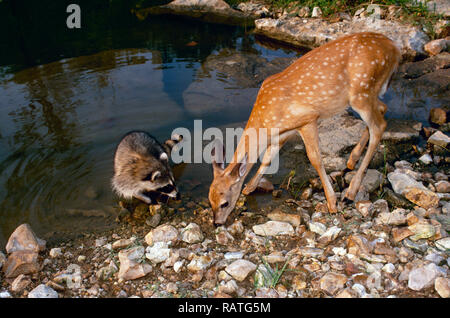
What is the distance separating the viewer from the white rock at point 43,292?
11.5 feet

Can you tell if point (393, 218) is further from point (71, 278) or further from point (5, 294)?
point (5, 294)

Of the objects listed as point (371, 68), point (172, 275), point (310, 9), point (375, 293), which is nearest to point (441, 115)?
point (371, 68)

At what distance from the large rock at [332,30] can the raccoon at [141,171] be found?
5.91 metres

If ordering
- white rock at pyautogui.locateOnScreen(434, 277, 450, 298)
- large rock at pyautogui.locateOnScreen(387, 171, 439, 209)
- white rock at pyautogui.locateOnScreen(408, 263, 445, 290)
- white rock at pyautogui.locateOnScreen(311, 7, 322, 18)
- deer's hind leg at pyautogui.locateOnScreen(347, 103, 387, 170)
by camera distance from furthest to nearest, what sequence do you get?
white rock at pyautogui.locateOnScreen(311, 7, 322, 18) → deer's hind leg at pyautogui.locateOnScreen(347, 103, 387, 170) → large rock at pyautogui.locateOnScreen(387, 171, 439, 209) → white rock at pyautogui.locateOnScreen(408, 263, 445, 290) → white rock at pyautogui.locateOnScreen(434, 277, 450, 298)

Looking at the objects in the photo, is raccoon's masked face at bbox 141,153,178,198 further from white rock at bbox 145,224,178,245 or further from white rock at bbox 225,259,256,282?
white rock at bbox 225,259,256,282

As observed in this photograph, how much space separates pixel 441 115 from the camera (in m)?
6.18

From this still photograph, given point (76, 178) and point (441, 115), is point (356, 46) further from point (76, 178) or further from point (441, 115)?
point (76, 178)

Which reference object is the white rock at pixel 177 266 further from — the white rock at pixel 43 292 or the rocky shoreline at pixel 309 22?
the rocky shoreline at pixel 309 22

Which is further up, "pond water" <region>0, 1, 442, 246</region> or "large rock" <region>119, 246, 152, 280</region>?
"pond water" <region>0, 1, 442, 246</region>

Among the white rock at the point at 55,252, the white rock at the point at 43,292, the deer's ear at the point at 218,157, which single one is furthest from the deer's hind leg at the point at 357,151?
the white rock at the point at 43,292

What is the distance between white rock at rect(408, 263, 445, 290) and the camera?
3.33 m

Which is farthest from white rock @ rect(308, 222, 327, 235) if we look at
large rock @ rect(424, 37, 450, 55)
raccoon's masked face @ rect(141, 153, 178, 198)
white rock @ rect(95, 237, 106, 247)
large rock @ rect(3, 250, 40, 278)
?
large rock @ rect(424, 37, 450, 55)

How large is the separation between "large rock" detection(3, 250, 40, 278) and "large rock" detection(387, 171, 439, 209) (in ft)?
13.8

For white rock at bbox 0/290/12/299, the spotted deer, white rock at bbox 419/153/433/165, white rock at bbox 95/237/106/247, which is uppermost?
the spotted deer
